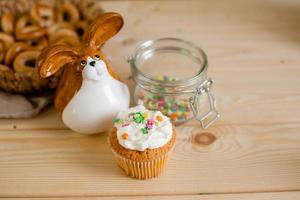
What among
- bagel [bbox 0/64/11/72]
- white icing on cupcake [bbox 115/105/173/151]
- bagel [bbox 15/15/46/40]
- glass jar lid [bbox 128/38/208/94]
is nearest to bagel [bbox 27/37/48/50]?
bagel [bbox 15/15/46/40]

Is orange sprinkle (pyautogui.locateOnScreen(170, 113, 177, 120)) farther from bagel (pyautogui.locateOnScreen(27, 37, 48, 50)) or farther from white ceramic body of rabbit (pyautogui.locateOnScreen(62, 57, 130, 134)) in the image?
bagel (pyautogui.locateOnScreen(27, 37, 48, 50))

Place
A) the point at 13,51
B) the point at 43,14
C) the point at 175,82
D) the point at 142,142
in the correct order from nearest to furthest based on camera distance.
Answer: the point at 142,142 < the point at 175,82 < the point at 13,51 < the point at 43,14

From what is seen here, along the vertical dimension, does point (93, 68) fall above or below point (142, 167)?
above

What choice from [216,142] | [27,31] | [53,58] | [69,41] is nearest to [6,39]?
[27,31]

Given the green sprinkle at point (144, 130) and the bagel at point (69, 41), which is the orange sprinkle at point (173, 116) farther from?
the bagel at point (69, 41)

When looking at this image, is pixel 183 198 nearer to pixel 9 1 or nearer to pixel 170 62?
pixel 170 62

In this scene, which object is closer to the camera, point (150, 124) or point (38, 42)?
point (150, 124)

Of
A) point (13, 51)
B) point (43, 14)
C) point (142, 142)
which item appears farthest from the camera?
point (43, 14)

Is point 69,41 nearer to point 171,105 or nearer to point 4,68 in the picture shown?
point 4,68
